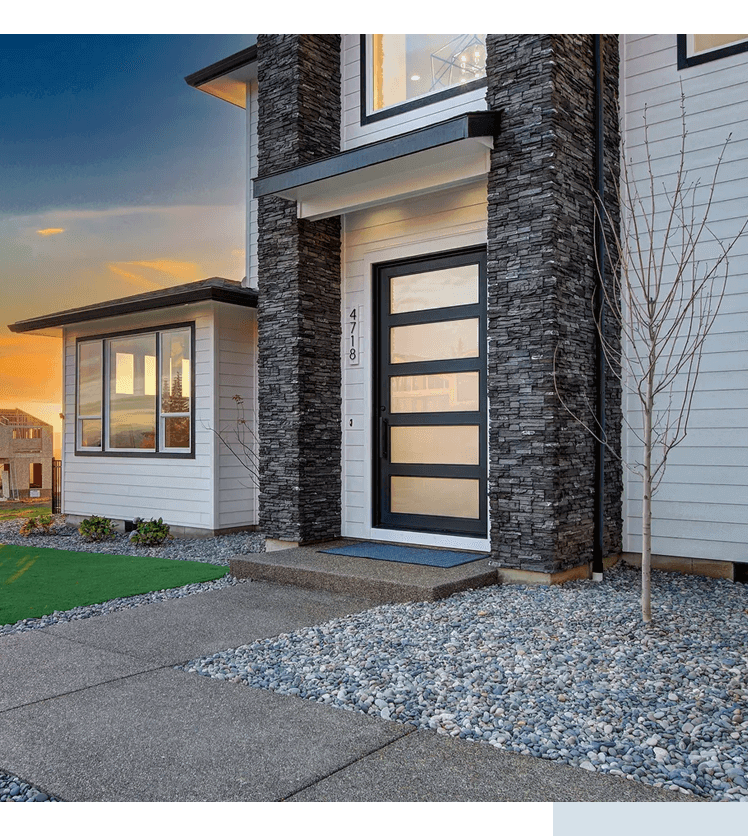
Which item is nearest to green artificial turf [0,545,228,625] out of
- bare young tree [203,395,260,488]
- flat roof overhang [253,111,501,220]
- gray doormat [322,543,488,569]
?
gray doormat [322,543,488,569]

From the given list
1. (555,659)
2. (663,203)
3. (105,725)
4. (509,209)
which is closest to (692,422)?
(663,203)

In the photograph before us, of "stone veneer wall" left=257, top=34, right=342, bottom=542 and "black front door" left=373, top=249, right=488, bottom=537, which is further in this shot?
"stone veneer wall" left=257, top=34, right=342, bottom=542

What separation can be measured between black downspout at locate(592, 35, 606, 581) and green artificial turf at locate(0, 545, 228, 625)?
298cm

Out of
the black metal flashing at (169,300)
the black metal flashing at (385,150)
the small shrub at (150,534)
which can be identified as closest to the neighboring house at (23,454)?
the black metal flashing at (169,300)

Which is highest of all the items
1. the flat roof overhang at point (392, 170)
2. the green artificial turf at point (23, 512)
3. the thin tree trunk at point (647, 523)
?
the flat roof overhang at point (392, 170)

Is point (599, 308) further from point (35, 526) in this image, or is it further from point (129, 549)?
point (35, 526)

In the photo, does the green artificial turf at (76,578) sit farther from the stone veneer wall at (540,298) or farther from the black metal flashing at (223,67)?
the black metal flashing at (223,67)

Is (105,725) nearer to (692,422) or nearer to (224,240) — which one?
(692,422)

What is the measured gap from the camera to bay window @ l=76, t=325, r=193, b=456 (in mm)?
8242

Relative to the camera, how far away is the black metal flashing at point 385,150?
5.00 m

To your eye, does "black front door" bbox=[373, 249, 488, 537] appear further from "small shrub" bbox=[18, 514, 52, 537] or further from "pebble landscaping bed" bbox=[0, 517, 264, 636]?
"small shrub" bbox=[18, 514, 52, 537]

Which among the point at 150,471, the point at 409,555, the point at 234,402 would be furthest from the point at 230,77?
the point at 409,555

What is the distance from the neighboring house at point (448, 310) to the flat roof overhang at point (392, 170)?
0.02m

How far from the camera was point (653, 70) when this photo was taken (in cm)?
557
